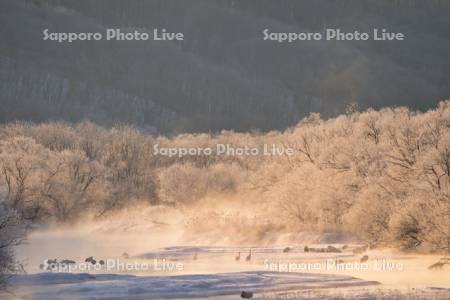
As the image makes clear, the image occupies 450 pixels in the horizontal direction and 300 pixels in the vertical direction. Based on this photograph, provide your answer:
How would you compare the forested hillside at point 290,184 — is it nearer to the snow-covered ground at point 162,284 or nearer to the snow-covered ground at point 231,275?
the snow-covered ground at point 231,275

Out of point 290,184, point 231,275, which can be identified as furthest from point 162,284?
point 290,184

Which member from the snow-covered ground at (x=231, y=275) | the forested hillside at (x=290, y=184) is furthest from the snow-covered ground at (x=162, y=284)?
the forested hillside at (x=290, y=184)

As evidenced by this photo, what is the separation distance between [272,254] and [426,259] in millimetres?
10707

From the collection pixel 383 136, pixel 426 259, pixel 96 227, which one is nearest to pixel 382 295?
pixel 426 259

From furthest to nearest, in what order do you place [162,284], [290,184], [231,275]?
1. [290,184]
2. [231,275]
3. [162,284]

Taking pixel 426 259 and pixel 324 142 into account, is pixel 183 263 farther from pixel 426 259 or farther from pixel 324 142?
pixel 324 142

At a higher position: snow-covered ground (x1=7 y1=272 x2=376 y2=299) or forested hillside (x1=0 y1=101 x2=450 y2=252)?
forested hillside (x1=0 y1=101 x2=450 y2=252)

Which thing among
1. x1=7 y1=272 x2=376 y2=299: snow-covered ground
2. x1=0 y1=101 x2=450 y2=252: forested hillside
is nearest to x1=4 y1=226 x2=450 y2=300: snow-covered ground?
x1=7 y1=272 x2=376 y2=299: snow-covered ground

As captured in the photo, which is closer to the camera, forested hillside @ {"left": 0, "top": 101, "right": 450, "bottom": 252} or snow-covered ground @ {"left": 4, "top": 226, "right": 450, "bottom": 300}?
snow-covered ground @ {"left": 4, "top": 226, "right": 450, "bottom": 300}

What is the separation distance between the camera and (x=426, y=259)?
47.7 metres

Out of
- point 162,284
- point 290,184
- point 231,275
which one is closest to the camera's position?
point 162,284

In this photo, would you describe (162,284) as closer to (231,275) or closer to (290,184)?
(231,275)

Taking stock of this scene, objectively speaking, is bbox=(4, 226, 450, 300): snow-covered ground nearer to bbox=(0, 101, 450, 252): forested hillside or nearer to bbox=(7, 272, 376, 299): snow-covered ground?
bbox=(7, 272, 376, 299): snow-covered ground

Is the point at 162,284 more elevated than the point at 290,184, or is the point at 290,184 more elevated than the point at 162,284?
the point at 290,184
